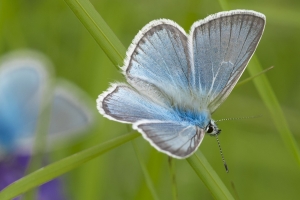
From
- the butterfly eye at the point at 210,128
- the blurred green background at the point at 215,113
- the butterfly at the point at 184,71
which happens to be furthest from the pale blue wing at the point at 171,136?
the blurred green background at the point at 215,113

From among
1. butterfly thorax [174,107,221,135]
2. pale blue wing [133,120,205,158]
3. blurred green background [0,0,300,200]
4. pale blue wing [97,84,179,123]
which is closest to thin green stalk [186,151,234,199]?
pale blue wing [133,120,205,158]

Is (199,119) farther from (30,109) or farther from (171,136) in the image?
(30,109)

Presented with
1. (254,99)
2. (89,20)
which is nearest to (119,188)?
(254,99)

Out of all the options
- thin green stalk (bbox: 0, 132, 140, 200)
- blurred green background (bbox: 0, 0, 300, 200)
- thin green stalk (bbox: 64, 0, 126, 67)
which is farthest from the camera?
blurred green background (bbox: 0, 0, 300, 200)

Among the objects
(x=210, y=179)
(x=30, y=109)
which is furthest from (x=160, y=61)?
(x=210, y=179)

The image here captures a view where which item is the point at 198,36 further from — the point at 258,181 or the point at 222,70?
the point at 258,181

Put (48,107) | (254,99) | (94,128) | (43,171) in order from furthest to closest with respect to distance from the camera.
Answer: (254,99)
(94,128)
(48,107)
(43,171)

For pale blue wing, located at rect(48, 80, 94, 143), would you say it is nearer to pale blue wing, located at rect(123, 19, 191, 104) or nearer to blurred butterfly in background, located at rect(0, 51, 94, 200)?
blurred butterfly in background, located at rect(0, 51, 94, 200)
